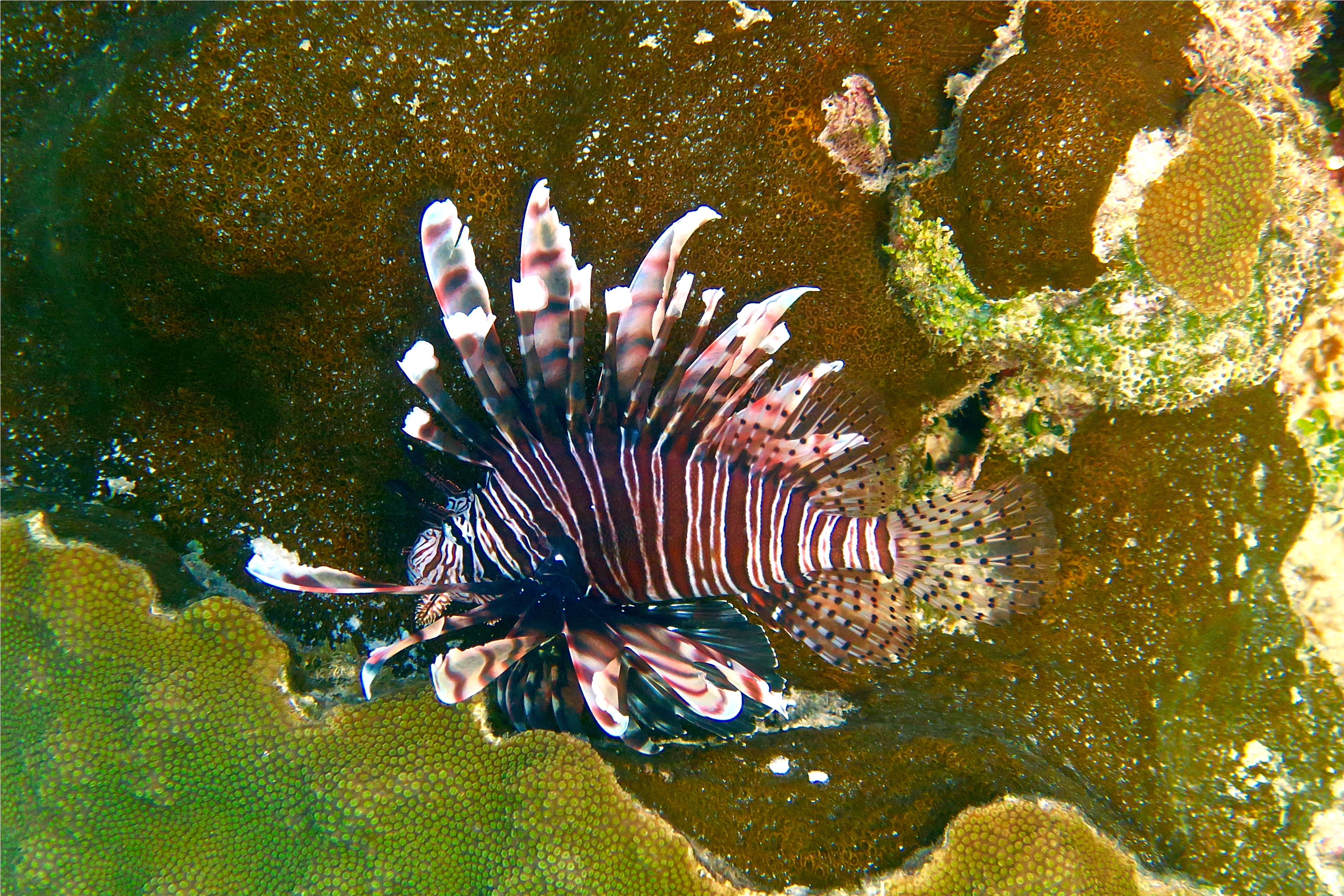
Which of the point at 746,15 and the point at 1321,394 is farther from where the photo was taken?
the point at 1321,394

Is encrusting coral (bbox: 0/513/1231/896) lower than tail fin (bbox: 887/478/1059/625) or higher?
lower

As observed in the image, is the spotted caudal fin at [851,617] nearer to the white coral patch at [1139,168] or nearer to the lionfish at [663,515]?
the lionfish at [663,515]

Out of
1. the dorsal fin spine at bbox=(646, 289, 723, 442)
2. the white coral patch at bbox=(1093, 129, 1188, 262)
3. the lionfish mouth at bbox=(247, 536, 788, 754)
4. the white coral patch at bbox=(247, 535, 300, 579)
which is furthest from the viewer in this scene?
the dorsal fin spine at bbox=(646, 289, 723, 442)

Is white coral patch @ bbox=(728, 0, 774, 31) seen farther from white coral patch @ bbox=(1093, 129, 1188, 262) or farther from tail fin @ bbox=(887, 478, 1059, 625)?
tail fin @ bbox=(887, 478, 1059, 625)

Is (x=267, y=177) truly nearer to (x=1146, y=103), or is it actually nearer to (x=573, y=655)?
(x=573, y=655)

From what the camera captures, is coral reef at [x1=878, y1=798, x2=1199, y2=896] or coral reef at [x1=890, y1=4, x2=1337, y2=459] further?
coral reef at [x1=890, y1=4, x2=1337, y2=459]

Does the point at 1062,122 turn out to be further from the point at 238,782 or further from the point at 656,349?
the point at 238,782

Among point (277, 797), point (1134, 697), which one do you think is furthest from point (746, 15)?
point (277, 797)

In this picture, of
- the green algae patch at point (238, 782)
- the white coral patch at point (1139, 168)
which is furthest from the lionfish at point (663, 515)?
the white coral patch at point (1139, 168)

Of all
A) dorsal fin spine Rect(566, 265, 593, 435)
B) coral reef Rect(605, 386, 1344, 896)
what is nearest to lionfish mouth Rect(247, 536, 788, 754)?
coral reef Rect(605, 386, 1344, 896)
